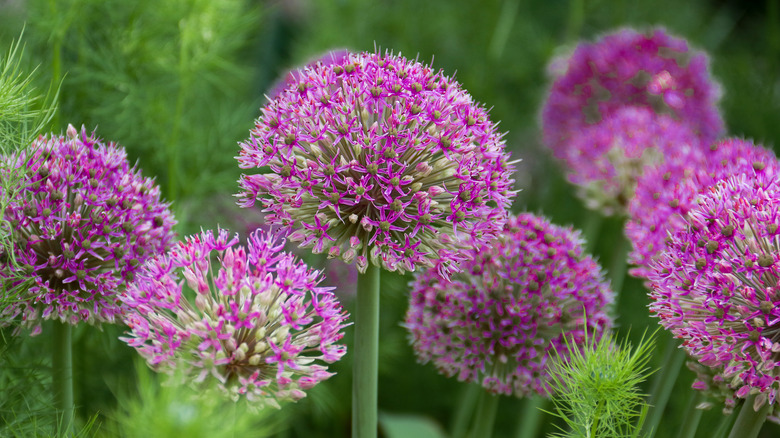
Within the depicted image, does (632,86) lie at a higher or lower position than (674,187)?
higher

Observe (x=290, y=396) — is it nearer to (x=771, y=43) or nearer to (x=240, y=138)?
(x=240, y=138)

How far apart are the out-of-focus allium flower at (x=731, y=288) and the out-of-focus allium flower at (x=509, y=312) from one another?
135 mm

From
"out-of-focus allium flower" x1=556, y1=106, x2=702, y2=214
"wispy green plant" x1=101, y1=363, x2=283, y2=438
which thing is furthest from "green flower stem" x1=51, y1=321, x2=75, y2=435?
"out-of-focus allium flower" x1=556, y1=106, x2=702, y2=214

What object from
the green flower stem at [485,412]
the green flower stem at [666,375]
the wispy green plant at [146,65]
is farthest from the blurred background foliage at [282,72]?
the green flower stem at [485,412]

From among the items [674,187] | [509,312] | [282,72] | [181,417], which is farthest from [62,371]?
[282,72]

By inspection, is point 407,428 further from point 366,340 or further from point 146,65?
point 146,65

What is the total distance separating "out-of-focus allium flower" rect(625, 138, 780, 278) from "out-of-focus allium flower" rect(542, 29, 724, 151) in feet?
1.08

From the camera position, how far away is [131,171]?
0.68m

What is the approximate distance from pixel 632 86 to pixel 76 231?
1.02m

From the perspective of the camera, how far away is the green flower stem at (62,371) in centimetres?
66

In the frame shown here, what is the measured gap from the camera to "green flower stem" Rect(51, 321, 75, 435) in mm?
659

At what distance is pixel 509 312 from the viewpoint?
76cm

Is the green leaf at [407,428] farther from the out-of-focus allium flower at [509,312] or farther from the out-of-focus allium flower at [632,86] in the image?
the out-of-focus allium flower at [632,86]

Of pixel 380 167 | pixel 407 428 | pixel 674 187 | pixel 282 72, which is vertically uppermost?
pixel 282 72
